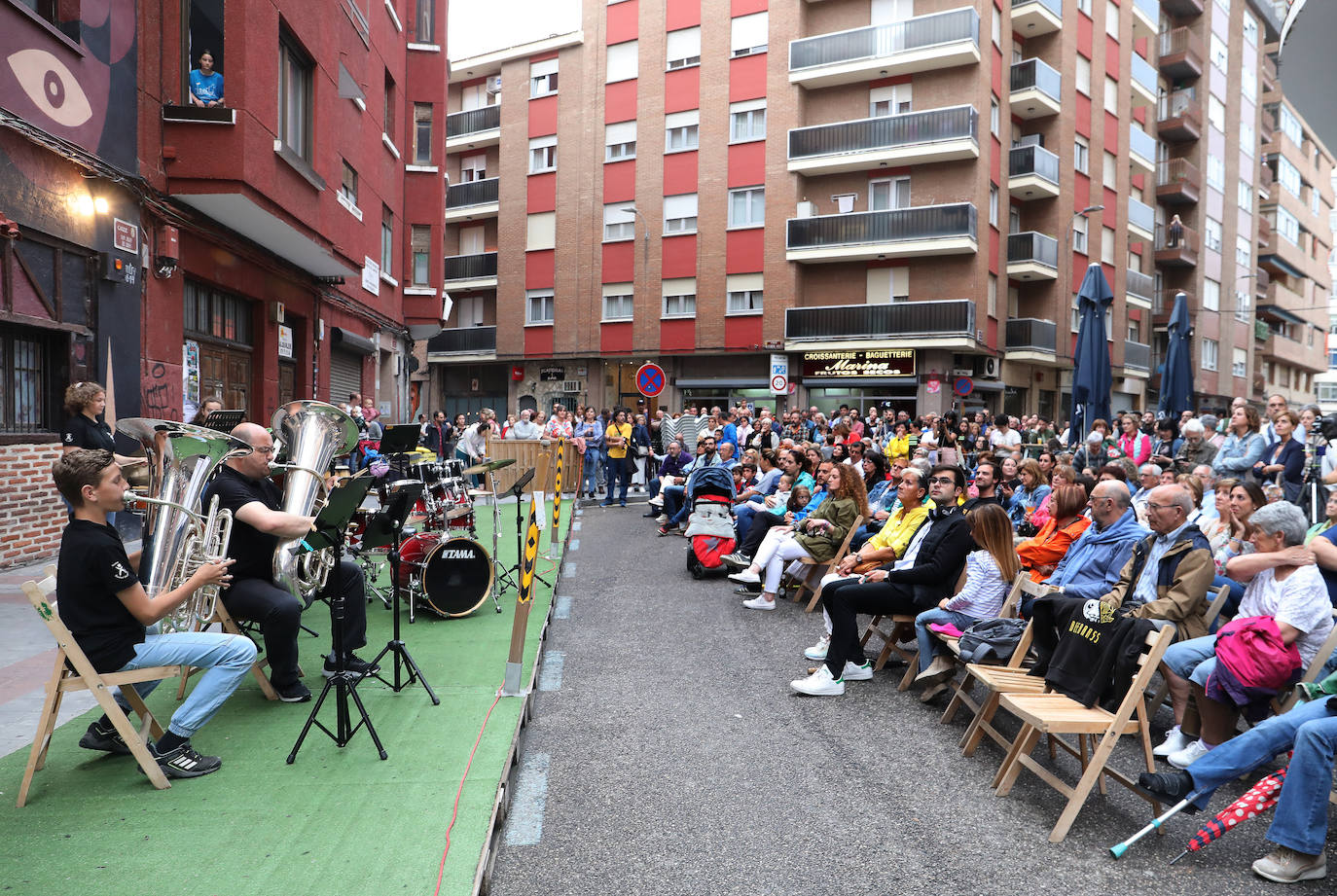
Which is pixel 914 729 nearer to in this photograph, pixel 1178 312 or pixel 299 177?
pixel 299 177

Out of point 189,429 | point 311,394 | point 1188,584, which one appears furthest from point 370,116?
point 1188,584

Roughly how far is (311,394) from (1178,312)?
15.7 metres

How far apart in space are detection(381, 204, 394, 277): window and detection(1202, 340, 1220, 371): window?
129 ft

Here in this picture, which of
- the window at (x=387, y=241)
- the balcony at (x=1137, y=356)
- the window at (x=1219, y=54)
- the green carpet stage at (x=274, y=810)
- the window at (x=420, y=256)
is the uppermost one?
the window at (x=1219, y=54)

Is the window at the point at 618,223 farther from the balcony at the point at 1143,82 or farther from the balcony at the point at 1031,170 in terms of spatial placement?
the balcony at the point at 1143,82

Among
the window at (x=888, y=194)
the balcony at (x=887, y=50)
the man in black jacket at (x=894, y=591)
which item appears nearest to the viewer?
the man in black jacket at (x=894, y=591)

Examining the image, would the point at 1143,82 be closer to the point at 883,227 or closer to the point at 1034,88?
the point at 1034,88

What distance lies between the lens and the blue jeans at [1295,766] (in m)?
3.83

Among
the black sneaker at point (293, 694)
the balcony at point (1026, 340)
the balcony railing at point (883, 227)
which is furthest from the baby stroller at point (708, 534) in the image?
the balcony at point (1026, 340)

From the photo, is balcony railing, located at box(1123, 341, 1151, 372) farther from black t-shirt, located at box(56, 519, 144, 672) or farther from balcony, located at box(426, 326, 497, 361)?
black t-shirt, located at box(56, 519, 144, 672)

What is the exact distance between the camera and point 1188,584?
5531 millimetres

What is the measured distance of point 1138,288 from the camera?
3822 cm

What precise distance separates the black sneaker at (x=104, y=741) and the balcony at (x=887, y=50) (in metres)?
29.6

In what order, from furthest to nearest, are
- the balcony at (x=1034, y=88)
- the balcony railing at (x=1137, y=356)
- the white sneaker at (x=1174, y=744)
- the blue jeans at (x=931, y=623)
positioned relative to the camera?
the balcony railing at (x=1137, y=356), the balcony at (x=1034, y=88), the blue jeans at (x=931, y=623), the white sneaker at (x=1174, y=744)
